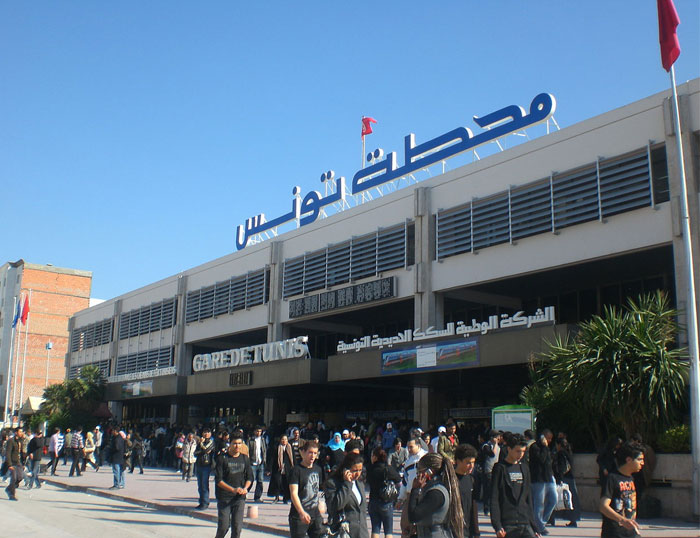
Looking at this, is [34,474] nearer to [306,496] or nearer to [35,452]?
[35,452]

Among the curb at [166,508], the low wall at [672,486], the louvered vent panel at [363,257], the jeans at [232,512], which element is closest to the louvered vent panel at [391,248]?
the louvered vent panel at [363,257]

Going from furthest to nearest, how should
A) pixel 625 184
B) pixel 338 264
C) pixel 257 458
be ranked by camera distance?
pixel 338 264
pixel 625 184
pixel 257 458

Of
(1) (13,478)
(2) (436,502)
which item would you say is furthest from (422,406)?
(2) (436,502)

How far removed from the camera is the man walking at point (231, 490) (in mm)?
10609

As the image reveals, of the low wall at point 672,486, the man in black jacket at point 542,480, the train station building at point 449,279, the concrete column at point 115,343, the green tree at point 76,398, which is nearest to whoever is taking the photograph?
A: the man in black jacket at point 542,480

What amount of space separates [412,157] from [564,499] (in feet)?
62.4

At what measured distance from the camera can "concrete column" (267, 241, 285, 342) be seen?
36219 mm

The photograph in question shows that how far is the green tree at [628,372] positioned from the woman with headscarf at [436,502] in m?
11.4

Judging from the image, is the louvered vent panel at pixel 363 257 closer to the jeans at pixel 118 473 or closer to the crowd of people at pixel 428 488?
the jeans at pixel 118 473

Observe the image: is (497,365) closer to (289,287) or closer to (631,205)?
(631,205)

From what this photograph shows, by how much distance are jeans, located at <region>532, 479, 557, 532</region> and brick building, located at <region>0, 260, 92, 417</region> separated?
77.4 meters

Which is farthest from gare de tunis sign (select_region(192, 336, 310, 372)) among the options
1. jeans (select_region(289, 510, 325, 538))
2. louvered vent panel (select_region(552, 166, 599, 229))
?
jeans (select_region(289, 510, 325, 538))

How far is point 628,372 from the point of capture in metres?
17.1

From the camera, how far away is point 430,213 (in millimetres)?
28812
